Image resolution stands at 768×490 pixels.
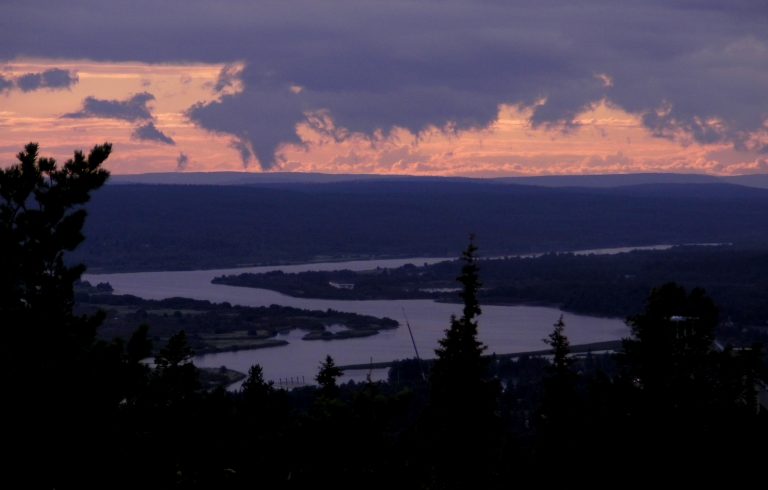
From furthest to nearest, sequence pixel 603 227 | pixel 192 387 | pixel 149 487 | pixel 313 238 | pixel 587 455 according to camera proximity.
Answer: pixel 603 227, pixel 313 238, pixel 192 387, pixel 587 455, pixel 149 487

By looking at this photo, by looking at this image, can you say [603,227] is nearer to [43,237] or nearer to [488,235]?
[488,235]

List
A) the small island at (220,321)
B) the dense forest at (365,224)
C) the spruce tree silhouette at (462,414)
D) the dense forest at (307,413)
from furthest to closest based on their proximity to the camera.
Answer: the dense forest at (365,224) → the small island at (220,321) → the spruce tree silhouette at (462,414) → the dense forest at (307,413)

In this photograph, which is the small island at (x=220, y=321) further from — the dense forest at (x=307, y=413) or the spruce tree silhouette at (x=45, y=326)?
the spruce tree silhouette at (x=45, y=326)

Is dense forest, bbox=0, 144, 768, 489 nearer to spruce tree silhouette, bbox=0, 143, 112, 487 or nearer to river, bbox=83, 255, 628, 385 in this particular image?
spruce tree silhouette, bbox=0, 143, 112, 487

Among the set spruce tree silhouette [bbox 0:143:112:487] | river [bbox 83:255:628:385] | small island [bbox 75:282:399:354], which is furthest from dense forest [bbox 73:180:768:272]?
spruce tree silhouette [bbox 0:143:112:487]

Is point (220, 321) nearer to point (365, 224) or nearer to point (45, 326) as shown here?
point (45, 326)

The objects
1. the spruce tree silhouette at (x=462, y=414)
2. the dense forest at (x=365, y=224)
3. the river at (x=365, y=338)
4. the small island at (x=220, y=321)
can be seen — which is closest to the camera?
the spruce tree silhouette at (x=462, y=414)

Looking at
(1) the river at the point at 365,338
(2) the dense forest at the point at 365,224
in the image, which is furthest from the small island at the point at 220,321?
(2) the dense forest at the point at 365,224

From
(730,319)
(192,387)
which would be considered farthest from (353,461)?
(730,319)
